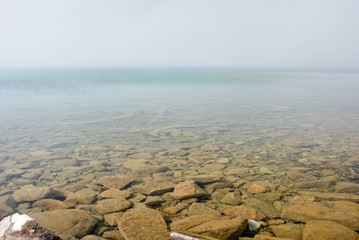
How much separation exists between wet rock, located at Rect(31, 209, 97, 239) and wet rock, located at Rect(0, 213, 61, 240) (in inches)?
68.9

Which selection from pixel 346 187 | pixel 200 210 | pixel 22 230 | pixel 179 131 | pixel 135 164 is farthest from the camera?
pixel 179 131

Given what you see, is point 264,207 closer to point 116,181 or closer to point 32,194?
point 116,181

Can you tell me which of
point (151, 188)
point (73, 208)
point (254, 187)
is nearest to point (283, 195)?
point (254, 187)

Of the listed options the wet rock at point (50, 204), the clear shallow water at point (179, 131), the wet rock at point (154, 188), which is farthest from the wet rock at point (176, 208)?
the clear shallow water at point (179, 131)

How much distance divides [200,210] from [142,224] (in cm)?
113

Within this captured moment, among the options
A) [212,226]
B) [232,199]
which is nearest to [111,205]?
[212,226]

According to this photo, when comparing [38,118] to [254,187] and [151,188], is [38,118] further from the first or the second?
[254,187]

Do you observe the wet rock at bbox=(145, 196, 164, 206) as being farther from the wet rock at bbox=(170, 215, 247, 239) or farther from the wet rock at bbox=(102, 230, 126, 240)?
the wet rock at bbox=(102, 230, 126, 240)

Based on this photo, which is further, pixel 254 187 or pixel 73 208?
pixel 254 187

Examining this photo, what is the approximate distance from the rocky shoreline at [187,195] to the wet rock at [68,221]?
0.02m

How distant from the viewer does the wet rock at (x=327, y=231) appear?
3932 mm

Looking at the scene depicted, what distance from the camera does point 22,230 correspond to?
2.44m

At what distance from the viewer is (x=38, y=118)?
15273 millimetres

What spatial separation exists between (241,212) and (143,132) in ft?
24.6
